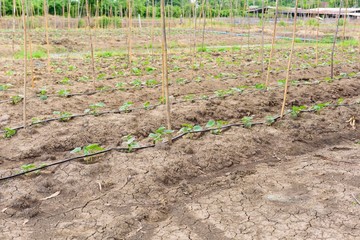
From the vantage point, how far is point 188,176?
360 cm

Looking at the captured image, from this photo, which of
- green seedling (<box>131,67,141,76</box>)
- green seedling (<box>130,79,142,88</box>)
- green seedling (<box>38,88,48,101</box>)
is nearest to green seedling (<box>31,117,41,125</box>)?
green seedling (<box>38,88,48,101</box>)

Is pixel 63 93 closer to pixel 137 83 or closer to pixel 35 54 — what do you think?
pixel 137 83

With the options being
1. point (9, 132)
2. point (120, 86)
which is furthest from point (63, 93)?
point (9, 132)

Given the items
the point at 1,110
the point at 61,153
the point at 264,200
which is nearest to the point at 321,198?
the point at 264,200

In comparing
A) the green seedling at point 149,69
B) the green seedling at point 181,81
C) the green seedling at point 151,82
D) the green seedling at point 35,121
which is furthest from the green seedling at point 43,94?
the green seedling at point 149,69

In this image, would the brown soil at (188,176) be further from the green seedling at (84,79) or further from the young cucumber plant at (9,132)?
the green seedling at (84,79)

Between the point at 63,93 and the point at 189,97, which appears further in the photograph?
the point at 63,93

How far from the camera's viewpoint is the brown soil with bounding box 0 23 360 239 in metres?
2.80

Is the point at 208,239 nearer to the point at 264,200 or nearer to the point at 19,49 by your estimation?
the point at 264,200

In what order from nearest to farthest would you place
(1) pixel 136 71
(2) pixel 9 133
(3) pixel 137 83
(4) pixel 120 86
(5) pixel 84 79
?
(2) pixel 9 133 < (4) pixel 120 86 < (3) pixel 137 83 < (5) pixel 84 79 < (1) pixel 136 71

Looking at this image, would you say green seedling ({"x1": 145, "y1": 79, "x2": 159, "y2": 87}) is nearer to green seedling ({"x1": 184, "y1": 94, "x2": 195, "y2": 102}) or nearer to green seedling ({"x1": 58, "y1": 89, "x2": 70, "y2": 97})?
green seedling ({"x1": 184, "y1": 94, "x2": 195, "y2": 102})

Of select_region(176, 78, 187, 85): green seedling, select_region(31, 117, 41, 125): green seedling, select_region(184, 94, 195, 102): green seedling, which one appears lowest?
select_region(31, 117, 41, 125): green seedling

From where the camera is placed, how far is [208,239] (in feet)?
8.73

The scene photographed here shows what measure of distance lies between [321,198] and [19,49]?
40.4ft
